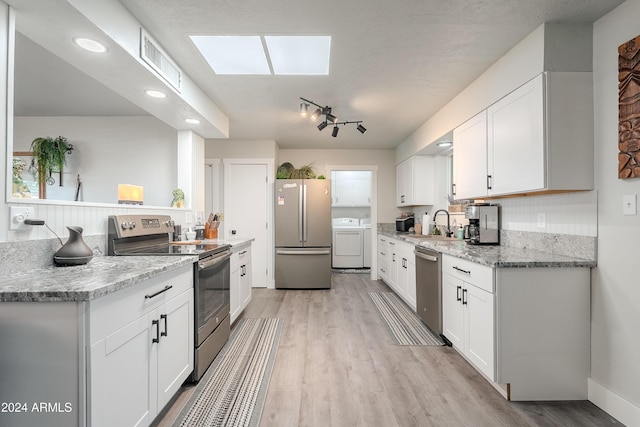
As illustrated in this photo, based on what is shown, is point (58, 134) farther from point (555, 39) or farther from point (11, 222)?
point (555, 39)

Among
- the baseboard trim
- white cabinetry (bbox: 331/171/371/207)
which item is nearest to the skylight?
the baseboard trim

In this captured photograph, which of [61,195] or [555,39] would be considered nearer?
[555,39]

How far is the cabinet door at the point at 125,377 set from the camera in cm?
111

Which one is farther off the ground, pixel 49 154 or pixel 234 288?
pixel 49 154

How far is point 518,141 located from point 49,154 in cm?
511

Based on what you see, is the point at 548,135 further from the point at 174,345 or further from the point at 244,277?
the point at 244,277

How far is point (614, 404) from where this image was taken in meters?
1.71

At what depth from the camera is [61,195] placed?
4027 millimetres

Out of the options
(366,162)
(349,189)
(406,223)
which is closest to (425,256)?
(406,223)

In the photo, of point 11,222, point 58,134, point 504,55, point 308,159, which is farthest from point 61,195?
point 504,55

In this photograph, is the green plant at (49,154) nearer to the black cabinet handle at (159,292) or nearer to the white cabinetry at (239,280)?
the white cabinetry at (239,280)

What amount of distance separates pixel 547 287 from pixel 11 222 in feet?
9.75

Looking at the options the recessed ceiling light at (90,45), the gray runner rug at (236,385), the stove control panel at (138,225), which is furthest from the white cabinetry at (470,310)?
the recessed ceiling light at (90,45)

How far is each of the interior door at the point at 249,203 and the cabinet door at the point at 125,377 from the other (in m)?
3.42
